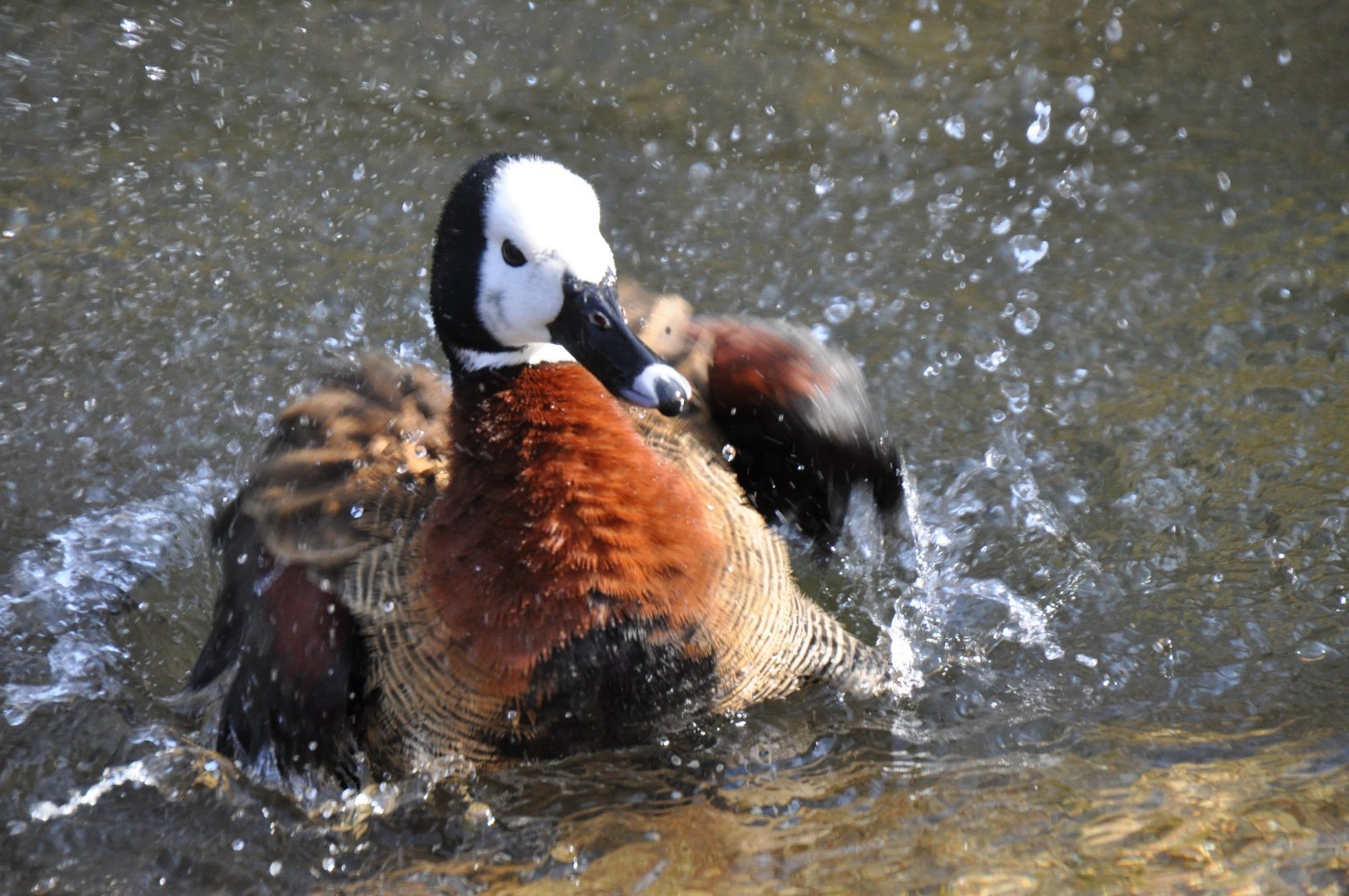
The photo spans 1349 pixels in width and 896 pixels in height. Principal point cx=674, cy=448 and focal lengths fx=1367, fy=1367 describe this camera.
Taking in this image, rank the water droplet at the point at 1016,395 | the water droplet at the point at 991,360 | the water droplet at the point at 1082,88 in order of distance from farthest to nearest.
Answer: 1. the water droplet at the point at 1082,88
2. the water droplet at the point at 991,360
3. the water droplet at the point at 1016,395

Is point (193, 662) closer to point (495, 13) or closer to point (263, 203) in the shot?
point (263, 203)

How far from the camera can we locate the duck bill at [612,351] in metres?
2.62

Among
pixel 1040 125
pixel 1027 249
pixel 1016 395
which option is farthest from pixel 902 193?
pixel 1016 395

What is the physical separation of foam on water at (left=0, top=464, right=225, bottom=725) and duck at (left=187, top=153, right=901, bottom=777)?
0.48 metres

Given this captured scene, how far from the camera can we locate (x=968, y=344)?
176 inches

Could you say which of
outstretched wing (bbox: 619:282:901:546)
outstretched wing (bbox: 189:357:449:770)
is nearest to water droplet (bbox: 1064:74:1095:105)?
outstretched wing (bbox: 619:282:901:546)

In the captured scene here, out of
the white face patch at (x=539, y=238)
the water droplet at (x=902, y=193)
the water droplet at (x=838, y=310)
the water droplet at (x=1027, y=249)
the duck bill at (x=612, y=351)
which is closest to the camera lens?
the duck bill at (x=612, y=351)

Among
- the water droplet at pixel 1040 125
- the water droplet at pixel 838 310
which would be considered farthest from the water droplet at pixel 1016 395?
the water droplet at pixel 1040 125

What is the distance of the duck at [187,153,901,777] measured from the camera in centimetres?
266

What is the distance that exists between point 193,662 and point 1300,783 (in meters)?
2.55

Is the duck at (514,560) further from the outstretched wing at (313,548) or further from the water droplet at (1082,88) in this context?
the water droplet at (1082,88)

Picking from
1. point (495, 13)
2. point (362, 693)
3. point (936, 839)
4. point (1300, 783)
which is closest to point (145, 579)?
point (362, 693)

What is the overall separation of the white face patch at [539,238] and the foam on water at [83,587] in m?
1.49

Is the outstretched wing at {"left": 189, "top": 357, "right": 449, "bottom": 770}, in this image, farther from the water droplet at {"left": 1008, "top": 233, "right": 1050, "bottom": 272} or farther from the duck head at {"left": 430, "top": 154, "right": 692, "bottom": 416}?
the water droplet at {"left": 1008, "top": 233, "right": 1050, "bottom": 272}
